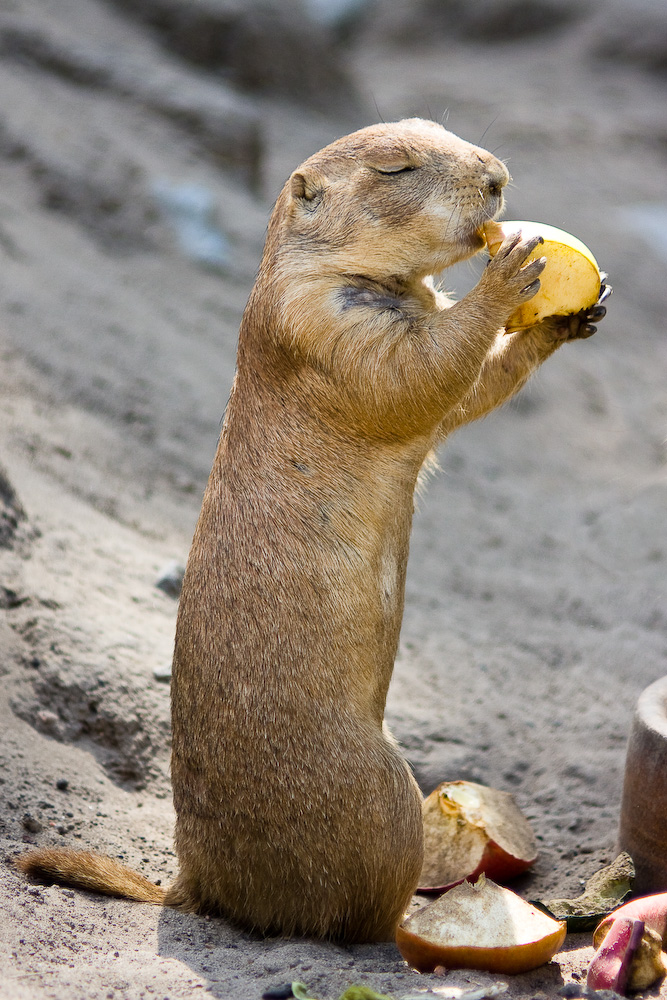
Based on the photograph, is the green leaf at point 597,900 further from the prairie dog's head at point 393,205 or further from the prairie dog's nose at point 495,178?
Result: the prairie dog's nose at point 495,178

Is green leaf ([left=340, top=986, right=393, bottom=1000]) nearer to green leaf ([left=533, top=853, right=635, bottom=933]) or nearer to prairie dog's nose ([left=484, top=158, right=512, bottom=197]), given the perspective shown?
green leaf ([left=533, top=853, right=635, bottom=933])

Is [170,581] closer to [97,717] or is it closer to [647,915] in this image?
[97,717]

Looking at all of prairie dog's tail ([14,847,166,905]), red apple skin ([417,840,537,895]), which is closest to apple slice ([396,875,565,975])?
red apple skin ([417,840,537,895])

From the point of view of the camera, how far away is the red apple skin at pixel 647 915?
3062 millimetres

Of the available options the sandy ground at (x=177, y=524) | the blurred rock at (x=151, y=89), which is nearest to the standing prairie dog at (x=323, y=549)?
the sandy ground at (x=177, y=524)

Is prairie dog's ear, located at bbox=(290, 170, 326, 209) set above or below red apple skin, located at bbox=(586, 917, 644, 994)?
above

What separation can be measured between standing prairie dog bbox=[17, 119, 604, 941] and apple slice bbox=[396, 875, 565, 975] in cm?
30

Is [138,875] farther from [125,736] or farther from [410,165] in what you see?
[410,165]

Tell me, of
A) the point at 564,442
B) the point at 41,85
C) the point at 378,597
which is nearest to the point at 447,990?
the point at 378,597

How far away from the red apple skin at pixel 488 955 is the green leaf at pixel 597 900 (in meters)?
0.58

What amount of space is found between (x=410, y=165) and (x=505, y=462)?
5.51 m

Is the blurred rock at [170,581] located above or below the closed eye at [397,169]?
below

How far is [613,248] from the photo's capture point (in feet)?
43.1

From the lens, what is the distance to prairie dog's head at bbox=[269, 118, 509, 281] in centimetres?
352
